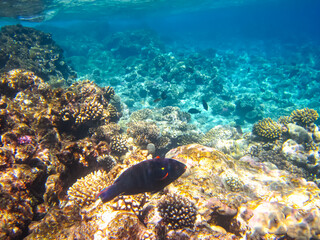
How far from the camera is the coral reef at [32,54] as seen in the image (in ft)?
44.9

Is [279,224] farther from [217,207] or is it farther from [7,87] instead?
[7,87]

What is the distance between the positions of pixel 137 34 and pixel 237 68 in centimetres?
2164

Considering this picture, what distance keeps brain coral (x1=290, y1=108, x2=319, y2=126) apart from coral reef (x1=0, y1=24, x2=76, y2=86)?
17114 millimetres

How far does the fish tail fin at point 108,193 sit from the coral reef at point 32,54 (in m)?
14.4

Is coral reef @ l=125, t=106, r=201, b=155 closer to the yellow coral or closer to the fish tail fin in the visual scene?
the yellow coral

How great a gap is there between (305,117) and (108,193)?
11041 millimetres

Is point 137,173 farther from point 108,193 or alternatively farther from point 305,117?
point 305,117

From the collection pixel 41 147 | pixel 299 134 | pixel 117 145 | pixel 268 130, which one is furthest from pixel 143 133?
pixel 299 134

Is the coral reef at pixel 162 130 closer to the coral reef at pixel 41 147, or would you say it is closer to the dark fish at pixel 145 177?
the coral reef at pixel 41 147

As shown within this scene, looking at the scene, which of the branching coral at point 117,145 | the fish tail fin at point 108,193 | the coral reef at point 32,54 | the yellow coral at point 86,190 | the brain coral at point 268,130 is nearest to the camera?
the fish tail fin at point 108,193

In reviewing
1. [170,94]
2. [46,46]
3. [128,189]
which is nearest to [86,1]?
[46,46]

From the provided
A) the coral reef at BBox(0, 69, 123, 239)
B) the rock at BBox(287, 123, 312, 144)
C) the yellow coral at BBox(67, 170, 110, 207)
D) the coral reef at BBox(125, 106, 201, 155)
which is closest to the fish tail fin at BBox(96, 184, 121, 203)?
the yellow coral at BBox(67, 170, 110, 207)

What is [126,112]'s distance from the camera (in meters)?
12.3

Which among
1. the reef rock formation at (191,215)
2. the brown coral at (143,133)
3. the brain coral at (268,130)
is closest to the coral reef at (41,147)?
the reef rock formation at (191,215)
